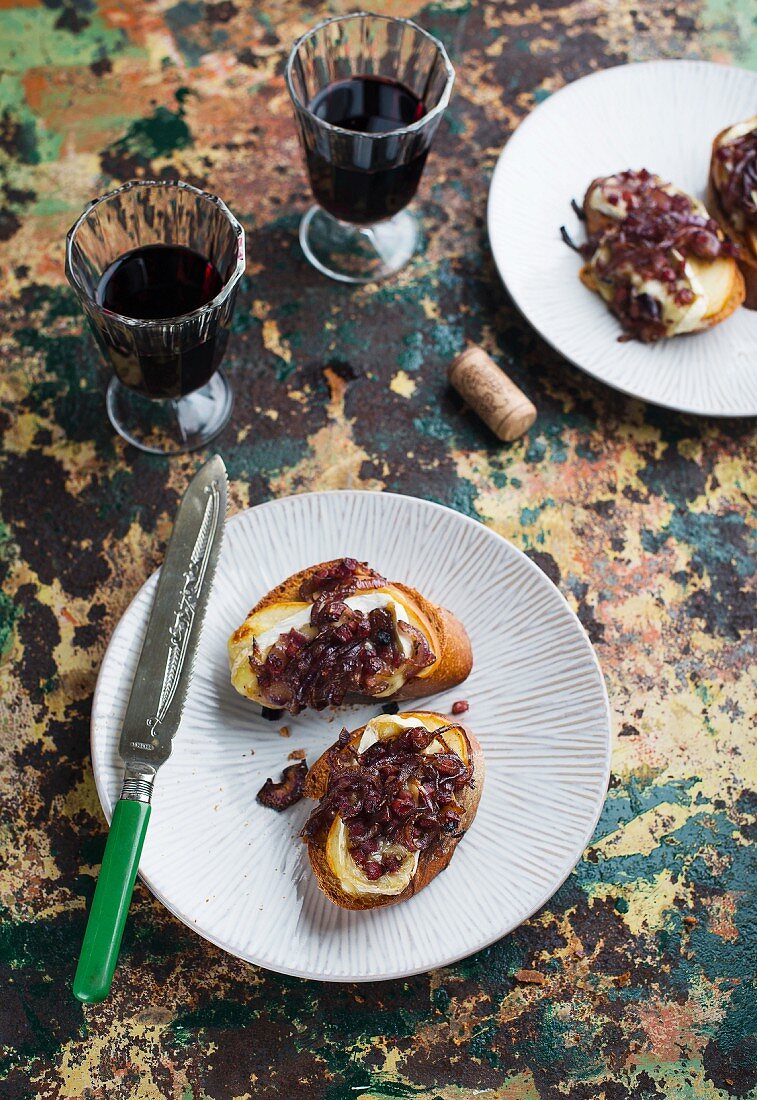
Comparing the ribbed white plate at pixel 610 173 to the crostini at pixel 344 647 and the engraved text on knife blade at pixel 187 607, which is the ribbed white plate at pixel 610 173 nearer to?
the crostini at pixel 344 647

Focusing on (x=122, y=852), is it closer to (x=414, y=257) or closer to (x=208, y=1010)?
(x=208, y=1010)

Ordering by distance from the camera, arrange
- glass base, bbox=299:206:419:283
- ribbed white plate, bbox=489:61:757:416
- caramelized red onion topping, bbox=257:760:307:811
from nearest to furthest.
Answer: caramelized red onion topping, bbox=257:760:307:811
ribbed white plate, bbox=489:61:757:416
glass base, bbox=299:206:419:283

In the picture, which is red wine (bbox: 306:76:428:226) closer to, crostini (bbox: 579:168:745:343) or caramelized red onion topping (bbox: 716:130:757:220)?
crostini (bbox: 579:168:745:343)

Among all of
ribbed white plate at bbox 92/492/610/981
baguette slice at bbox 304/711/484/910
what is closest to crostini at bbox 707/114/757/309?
ribbed white plate at bbox 92/492/610/981

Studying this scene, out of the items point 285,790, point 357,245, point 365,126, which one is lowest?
point 285,790

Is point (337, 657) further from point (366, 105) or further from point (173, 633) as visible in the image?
point (366, 105)

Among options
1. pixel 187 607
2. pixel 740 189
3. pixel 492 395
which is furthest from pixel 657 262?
pixel 187 607
